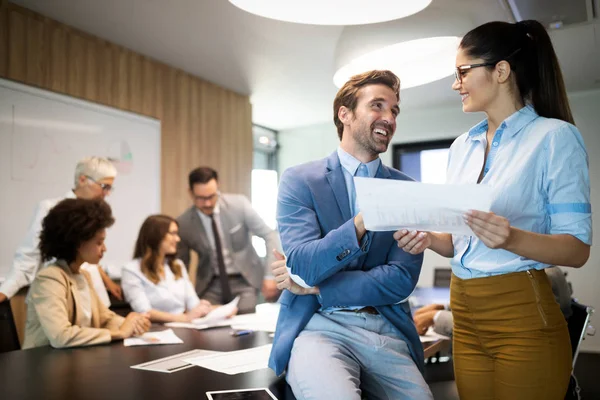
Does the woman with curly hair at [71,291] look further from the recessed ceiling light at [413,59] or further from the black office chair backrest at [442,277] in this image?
the black office chair backrest at [442,277]

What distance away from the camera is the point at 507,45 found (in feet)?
4.47

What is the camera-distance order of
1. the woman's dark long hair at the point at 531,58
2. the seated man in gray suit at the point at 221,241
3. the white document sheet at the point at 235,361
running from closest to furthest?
1. the woman's dark long hair at the point at 531,58
2. the white document sheet at the point at 235,361
3. the seated man in gray suit at the point at 221,241

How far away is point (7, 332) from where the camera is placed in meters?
2.30

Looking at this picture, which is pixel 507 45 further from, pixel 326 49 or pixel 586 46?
pixel 586 46

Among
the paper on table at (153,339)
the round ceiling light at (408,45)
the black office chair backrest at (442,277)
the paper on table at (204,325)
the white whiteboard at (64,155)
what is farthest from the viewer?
the black office chair backrest at (442,277)

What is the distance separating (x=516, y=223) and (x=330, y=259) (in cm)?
48

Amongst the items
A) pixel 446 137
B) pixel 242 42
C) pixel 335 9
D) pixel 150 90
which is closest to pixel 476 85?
pixel 335 9

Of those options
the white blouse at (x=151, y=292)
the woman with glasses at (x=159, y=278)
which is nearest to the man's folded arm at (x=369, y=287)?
the woman with glasses at (x=159, y=278)

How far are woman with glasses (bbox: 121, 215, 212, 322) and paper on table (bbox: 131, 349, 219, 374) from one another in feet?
3.75

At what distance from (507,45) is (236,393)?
1163 mm

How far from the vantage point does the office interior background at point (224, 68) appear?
12.1ft

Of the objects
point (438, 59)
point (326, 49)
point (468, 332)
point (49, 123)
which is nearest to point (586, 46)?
point (326, 49)

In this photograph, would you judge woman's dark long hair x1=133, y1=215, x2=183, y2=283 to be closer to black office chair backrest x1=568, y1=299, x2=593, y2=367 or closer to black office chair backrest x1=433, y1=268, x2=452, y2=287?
black office chair backrest x1=568, y1=299, x2=593, y2=367

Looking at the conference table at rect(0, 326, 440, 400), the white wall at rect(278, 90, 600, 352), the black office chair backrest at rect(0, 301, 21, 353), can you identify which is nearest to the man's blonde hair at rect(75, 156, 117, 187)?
the black office chair backrest at rect(0, 301, 21, 353)
